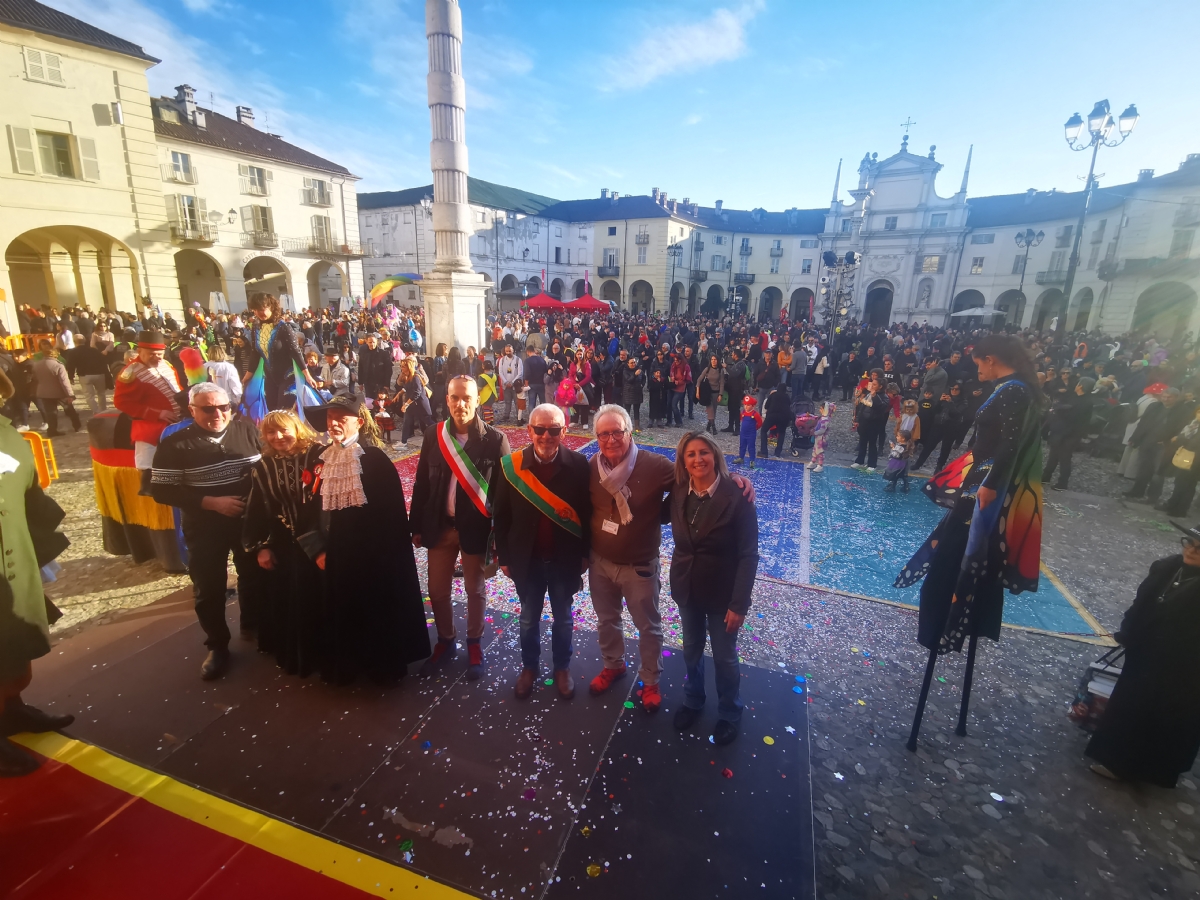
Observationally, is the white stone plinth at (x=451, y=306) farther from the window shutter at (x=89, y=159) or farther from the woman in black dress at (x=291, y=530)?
the window shutter at (x=89, y=159)

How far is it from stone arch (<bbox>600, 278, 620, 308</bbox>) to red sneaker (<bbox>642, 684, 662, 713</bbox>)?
49853 millimetres

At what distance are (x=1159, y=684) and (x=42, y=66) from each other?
A: 95.4 ft

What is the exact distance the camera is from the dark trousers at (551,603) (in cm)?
329

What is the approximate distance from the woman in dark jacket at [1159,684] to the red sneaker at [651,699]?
8.39 ft

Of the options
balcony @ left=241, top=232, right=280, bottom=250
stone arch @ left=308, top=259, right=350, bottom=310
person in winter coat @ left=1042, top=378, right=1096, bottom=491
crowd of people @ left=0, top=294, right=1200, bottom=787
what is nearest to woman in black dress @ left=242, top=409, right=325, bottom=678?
crowd of people @ left=0, top=294, right=1200, bottom=787

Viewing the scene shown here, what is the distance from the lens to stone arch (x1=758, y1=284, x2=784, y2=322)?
53.2 metres

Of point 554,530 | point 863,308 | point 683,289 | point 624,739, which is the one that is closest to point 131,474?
point 554,530

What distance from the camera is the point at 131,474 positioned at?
4738mm

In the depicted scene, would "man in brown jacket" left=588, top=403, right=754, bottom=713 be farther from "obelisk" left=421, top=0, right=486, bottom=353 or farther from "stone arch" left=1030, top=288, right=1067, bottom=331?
"stone arch" left=1030, top=288, right=1067, bottom=331

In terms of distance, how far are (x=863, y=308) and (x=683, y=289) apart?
16895 mm

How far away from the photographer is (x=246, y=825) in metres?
2.53

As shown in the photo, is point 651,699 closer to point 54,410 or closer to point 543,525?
point 543,525

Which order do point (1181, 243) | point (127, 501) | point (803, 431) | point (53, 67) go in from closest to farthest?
point (127, 501) < point (803, 431) < point (53, 67) < point (1181, 243)

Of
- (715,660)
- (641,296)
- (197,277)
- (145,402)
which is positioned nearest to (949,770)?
(715,660)
